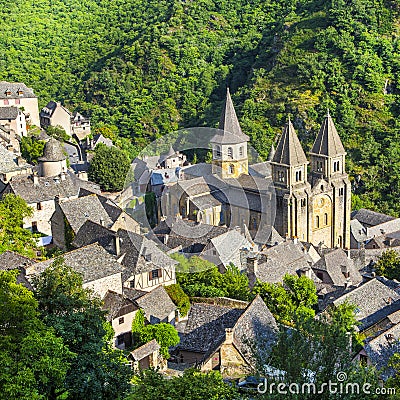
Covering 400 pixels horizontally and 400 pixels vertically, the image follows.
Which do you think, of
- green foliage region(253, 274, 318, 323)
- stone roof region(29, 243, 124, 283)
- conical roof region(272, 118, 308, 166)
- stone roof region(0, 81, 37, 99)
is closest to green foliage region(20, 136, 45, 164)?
stone roof region(0, 81, 37, 99)

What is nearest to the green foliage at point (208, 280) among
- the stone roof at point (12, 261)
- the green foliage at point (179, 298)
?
the green foliage at point (179, 298)

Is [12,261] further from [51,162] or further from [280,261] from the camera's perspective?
[280,261]

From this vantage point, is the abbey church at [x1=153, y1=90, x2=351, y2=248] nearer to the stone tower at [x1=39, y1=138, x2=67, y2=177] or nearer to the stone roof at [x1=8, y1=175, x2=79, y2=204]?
the stone tower at [x1=39, y1=138, x2=67, y2=177]

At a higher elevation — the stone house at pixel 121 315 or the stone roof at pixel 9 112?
the stone roof at pixel 9 112

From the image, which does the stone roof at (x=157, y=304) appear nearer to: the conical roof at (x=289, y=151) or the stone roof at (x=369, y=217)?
the conical roof at (x=289, y=151)

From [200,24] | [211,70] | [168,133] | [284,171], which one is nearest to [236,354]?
[284,171]

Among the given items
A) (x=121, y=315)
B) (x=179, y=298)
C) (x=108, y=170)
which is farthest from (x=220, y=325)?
(x=108, y=170)

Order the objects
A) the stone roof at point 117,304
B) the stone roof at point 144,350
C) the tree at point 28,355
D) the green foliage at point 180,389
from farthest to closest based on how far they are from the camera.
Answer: the stone roof at point 117,304
the stone roof at point 144,350
the tree at point 28,355
the green foliage at point 180,389

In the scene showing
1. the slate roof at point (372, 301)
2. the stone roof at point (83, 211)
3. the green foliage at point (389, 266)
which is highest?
the stone roof at point (83, 211)

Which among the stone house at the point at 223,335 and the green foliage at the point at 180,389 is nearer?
the green foliage at the point at 180,389
